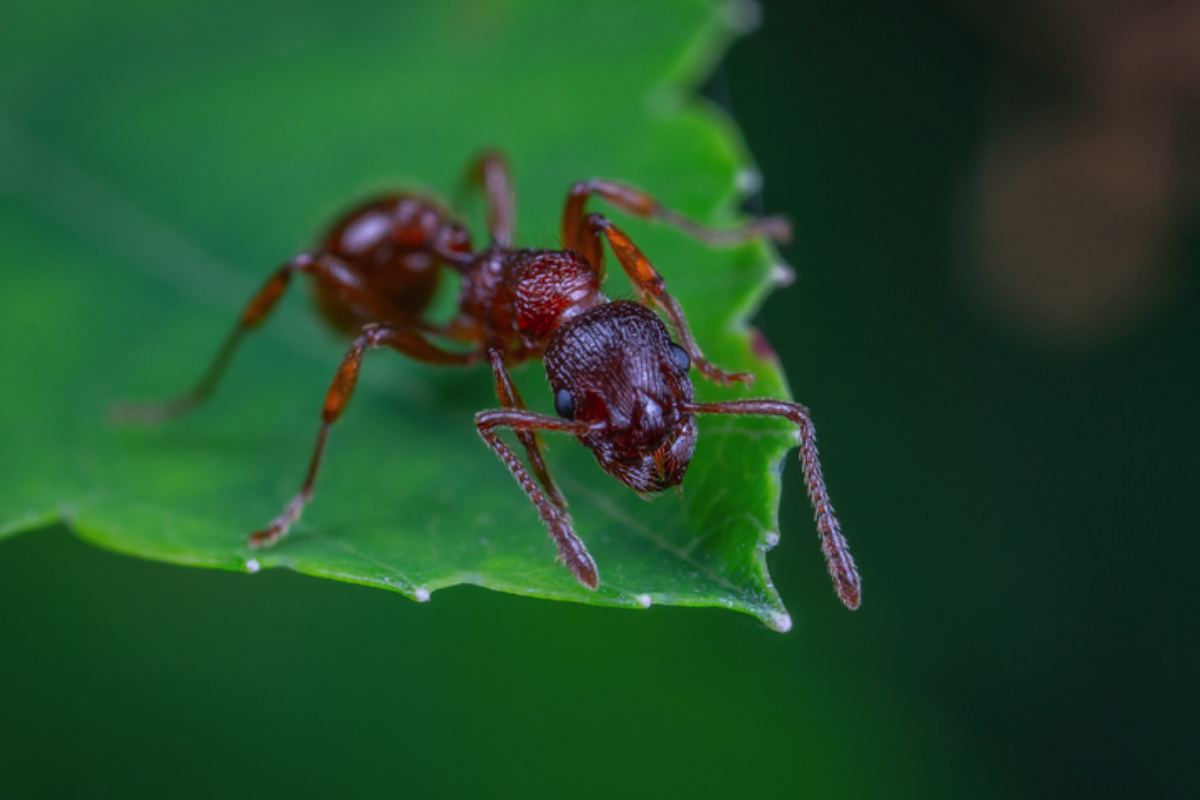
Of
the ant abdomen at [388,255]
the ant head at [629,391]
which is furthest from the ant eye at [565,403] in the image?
the ant abdomen at [388,255]

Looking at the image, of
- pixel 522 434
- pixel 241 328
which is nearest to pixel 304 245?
pixel 241 328

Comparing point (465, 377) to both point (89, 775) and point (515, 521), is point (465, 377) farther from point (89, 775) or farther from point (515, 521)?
point (89, 775)

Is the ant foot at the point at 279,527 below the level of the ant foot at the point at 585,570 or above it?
below

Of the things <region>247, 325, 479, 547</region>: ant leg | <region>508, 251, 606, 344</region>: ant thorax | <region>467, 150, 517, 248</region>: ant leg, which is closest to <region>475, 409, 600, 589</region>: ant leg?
<region>247, 325, 479, 547</region>: ant leg

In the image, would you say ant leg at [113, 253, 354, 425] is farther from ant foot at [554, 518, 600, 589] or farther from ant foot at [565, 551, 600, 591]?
ant foot at [565, 551, 600, 591]

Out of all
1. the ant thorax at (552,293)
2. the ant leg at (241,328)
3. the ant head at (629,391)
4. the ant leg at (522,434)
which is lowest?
the ant leg at (241,328)

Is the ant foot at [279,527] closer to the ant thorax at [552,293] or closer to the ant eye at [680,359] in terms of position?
the ant thorax at [552,293]

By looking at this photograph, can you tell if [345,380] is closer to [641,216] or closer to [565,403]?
[565,403]
